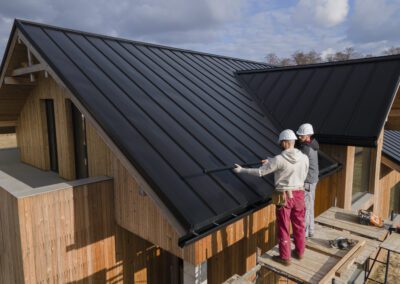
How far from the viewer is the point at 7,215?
577cm

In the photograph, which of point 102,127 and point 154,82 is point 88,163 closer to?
point 102,127

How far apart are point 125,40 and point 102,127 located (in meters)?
5.36

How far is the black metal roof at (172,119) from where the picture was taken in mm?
4719

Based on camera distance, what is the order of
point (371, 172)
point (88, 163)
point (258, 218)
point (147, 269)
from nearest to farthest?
point (258, 218)
point (88, 163)
point (147, 269)
point (371, 172)

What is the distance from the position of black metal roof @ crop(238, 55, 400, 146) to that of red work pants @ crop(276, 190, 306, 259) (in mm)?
3147

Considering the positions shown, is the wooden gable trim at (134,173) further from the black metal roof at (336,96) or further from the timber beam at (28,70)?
the black metal roof at (336,96)

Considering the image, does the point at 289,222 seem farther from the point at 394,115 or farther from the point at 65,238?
the point at 394,115

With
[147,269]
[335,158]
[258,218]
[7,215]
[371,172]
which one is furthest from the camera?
[371,172]

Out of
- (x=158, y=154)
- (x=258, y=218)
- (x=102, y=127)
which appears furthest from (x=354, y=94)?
(x=102, y=127)

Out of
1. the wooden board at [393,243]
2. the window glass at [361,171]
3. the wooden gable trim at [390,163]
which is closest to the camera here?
the wooden board at [393,243]

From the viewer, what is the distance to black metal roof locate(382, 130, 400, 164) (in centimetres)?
1172

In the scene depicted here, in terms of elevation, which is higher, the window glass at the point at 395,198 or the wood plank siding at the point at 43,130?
the wood plank siding at the point at 43,130

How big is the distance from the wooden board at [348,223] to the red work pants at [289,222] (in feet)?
6.02

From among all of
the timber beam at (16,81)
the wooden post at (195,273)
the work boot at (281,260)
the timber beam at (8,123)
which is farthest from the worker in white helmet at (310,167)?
the timber beam at (8,123)
